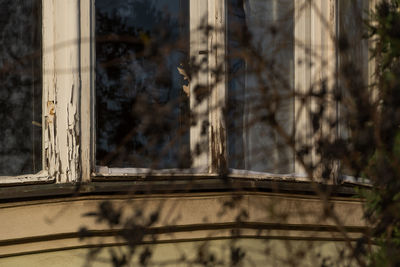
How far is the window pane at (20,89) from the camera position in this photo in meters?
4.11

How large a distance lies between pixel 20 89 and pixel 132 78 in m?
0.72

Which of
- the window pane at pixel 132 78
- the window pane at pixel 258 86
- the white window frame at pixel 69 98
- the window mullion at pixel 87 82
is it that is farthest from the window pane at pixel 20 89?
the window pane at pixel 258 86

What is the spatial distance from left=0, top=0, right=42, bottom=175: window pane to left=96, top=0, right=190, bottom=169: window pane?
0.38 metres

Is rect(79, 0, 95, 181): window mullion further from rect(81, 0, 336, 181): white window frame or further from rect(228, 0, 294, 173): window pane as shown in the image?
rect(228, 0, 294, 173): window pane

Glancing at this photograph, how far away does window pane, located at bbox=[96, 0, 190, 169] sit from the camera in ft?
14.1

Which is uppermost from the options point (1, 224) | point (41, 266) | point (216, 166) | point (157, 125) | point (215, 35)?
point (215, 35)

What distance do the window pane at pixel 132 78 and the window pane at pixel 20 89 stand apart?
38 cm

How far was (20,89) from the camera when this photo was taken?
4.14 meters

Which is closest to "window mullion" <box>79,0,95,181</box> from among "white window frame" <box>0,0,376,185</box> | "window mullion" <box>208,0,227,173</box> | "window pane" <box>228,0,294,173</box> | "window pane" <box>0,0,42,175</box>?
"white window frame" <box>0,0,376,185</box>

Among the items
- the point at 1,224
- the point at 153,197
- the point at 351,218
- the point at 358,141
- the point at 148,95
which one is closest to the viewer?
the point at 358,141

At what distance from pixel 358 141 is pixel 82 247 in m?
1.74

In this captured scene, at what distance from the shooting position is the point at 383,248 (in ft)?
11.4

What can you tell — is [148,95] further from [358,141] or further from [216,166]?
[358,141]

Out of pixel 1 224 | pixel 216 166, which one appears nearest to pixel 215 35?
pixel 216 166
